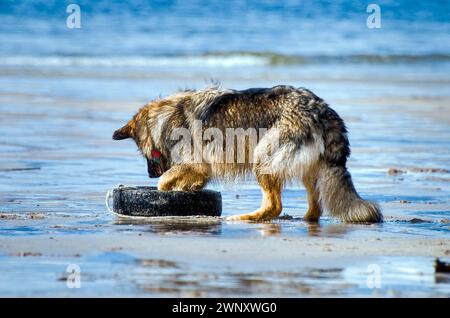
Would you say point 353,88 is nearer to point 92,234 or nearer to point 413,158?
point 413,158

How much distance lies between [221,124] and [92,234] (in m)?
1.69

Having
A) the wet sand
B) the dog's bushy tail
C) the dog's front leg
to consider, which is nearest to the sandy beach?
the wet sand

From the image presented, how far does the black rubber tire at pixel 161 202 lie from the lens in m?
9.26

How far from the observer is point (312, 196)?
9328 mm

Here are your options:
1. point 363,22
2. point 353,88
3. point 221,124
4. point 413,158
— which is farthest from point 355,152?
point 363,22

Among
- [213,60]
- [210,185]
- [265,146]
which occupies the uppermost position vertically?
[213,60]

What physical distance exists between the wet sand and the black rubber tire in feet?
0.47

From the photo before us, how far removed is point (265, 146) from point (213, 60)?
22201mm

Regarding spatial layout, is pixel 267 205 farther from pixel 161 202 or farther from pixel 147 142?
pixel 147 142

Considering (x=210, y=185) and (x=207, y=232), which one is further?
(x=210, y=185)

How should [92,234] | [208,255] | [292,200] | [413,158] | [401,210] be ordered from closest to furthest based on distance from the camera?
[208,255], [92,234], [401,210], [292,200], [413,158]

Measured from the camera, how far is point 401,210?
32.5 feet

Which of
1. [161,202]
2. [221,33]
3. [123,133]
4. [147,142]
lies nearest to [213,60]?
[221,33]

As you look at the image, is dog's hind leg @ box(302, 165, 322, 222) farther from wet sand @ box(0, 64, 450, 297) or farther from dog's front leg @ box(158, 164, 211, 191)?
dog's front leg @ box(158, 164, 211, 191)
